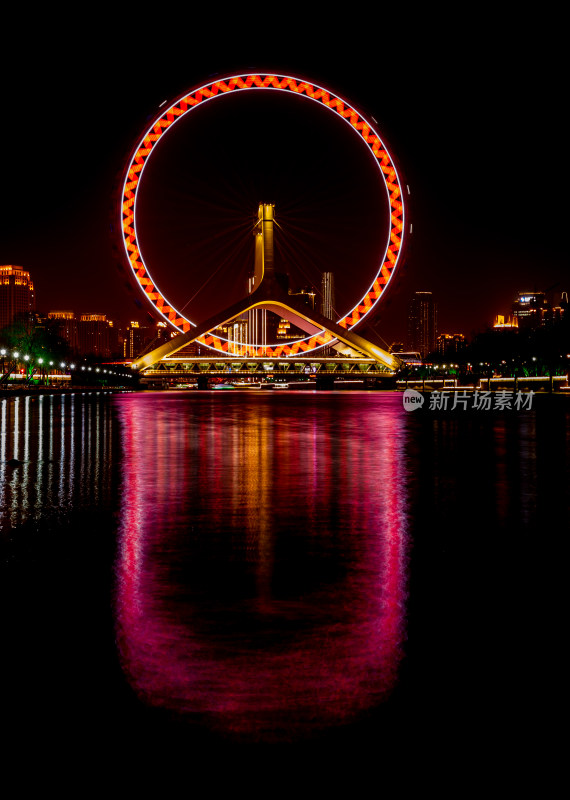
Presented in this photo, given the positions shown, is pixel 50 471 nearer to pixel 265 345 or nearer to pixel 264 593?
pixel 264 593

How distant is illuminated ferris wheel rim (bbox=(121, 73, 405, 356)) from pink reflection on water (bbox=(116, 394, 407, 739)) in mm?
37315

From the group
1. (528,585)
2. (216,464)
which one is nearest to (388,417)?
(216,464)

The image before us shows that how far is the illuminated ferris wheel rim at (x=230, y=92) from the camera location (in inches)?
1850

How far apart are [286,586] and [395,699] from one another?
1.90 metres

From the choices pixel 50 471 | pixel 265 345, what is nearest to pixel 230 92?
pixel 265 345

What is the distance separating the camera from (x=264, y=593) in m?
5.02

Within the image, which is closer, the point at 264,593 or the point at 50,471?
the point at 264,593

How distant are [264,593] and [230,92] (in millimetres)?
47520

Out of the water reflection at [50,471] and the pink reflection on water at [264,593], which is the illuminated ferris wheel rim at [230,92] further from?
the pink reflection on water at [264,593]

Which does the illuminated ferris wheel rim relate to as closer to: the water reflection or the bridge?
the bridge

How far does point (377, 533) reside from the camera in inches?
276

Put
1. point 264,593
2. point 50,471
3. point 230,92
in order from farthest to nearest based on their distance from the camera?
point 230,92, point 50,471, point 264,593

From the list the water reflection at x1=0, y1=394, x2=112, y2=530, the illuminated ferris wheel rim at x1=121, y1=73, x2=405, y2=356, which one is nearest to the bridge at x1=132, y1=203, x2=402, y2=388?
the illuminated ferris wheel rim at x1=121, y1=73, x2=405, y2=356

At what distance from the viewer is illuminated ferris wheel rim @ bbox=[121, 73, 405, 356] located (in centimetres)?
4700
